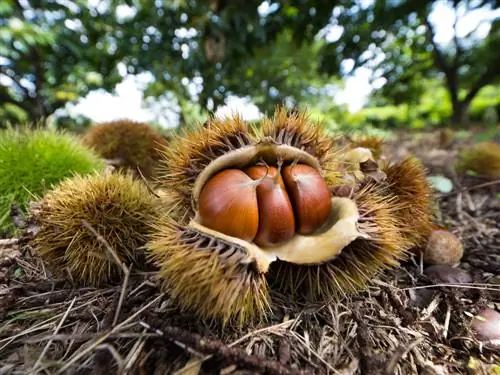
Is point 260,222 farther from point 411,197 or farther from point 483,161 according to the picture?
point 483,161

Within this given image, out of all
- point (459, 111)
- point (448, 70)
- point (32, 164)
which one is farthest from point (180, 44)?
point (459, 111)

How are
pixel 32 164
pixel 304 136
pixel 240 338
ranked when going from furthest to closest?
1. pixel 32 164
2. pixel 304 136
3. pixel 240 338

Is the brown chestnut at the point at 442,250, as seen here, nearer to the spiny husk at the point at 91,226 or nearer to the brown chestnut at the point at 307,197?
the brown chestnut at the point at 307,197

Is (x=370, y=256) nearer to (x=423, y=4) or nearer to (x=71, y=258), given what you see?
(x=71, y=258)

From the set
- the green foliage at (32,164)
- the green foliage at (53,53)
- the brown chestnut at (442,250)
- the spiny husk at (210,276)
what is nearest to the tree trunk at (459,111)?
the green foliage at (53,53)

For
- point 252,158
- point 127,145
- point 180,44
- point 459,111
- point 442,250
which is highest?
point 180,44

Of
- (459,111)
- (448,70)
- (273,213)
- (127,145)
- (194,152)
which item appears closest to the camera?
(273,213)

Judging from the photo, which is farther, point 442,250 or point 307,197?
point 442,250

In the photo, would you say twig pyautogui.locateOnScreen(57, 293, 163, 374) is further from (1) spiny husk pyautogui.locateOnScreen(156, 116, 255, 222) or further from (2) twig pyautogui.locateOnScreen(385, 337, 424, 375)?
(2) twig pyautogui.locateOnScreen(385, 337, 424, 375)
